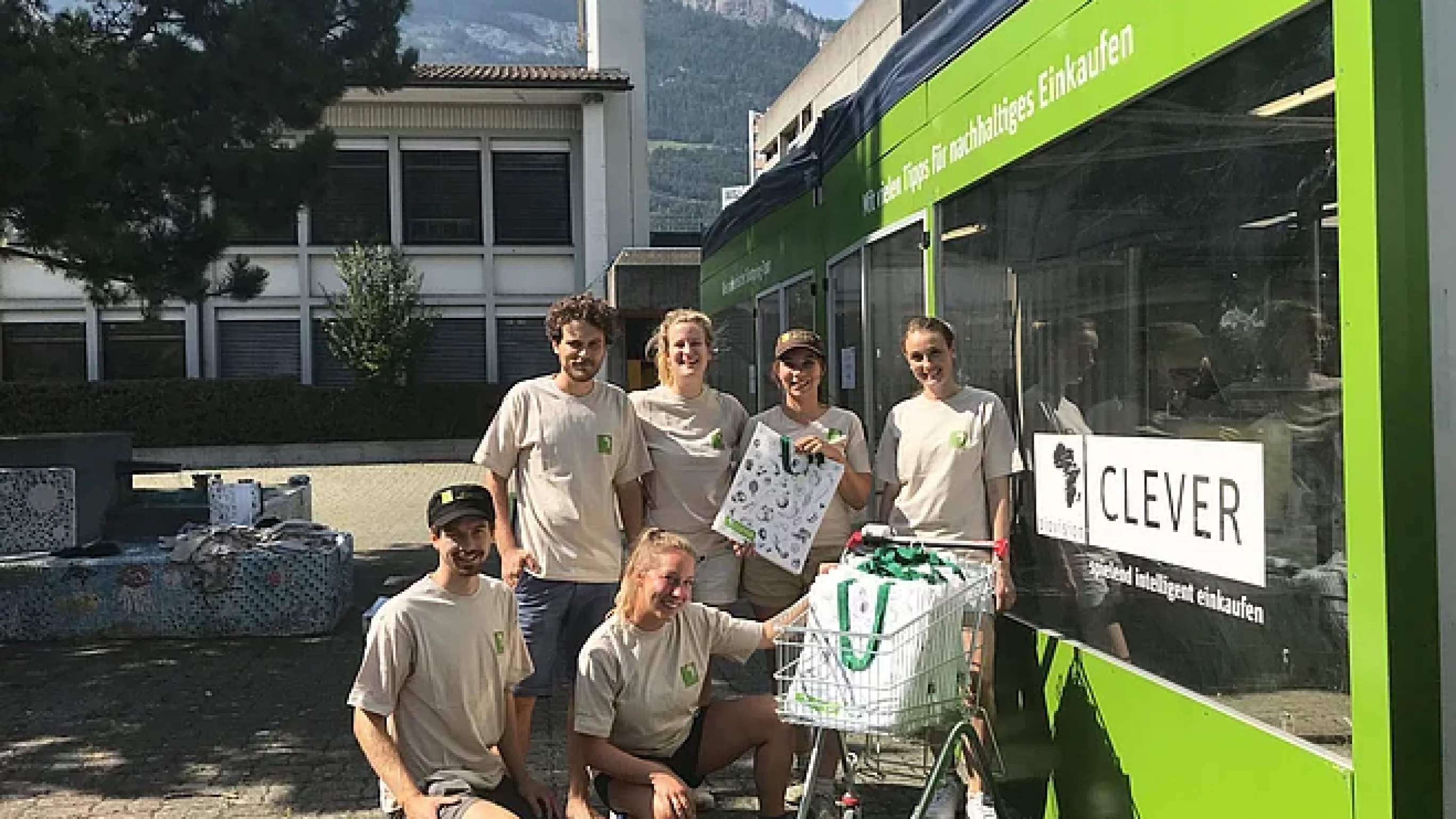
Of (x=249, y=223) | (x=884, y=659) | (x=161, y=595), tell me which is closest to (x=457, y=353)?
(x=249, y=223)

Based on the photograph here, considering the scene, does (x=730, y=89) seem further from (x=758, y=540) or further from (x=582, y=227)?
(x=758, y=540)

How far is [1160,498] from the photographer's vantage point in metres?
3.50

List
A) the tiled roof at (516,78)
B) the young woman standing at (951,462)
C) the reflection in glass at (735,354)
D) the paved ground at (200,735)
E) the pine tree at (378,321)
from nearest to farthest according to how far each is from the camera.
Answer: the young woman standing at (951,462) < the paved ground at (200,735) < the reflection in glass at (735,354) < the pine tree at (378,321) < the tiled roof at (516,78)

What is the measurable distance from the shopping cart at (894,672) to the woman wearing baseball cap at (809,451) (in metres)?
0.86

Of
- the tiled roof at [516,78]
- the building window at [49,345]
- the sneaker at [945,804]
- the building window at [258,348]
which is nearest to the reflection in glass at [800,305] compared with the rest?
the sneaker at [945,804]

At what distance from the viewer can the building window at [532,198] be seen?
28.5 meters

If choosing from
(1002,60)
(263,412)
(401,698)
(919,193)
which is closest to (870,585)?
(401,698)

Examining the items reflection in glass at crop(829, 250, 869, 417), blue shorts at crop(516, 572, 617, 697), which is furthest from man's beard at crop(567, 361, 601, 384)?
reflection in glass at crop(829, 250, 869, 417)

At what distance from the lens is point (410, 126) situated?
2797cm

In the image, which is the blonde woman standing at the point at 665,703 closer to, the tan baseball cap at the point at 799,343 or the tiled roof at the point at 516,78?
the tan baseball cap at the point at 799,343

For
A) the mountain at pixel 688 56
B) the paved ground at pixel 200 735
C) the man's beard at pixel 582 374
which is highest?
the mountain at pixel 688 56

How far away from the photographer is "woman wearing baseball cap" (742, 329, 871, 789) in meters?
4.57

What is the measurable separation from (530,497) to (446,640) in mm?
914

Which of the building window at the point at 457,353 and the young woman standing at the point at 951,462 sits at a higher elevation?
the building window at the point at 457,353
